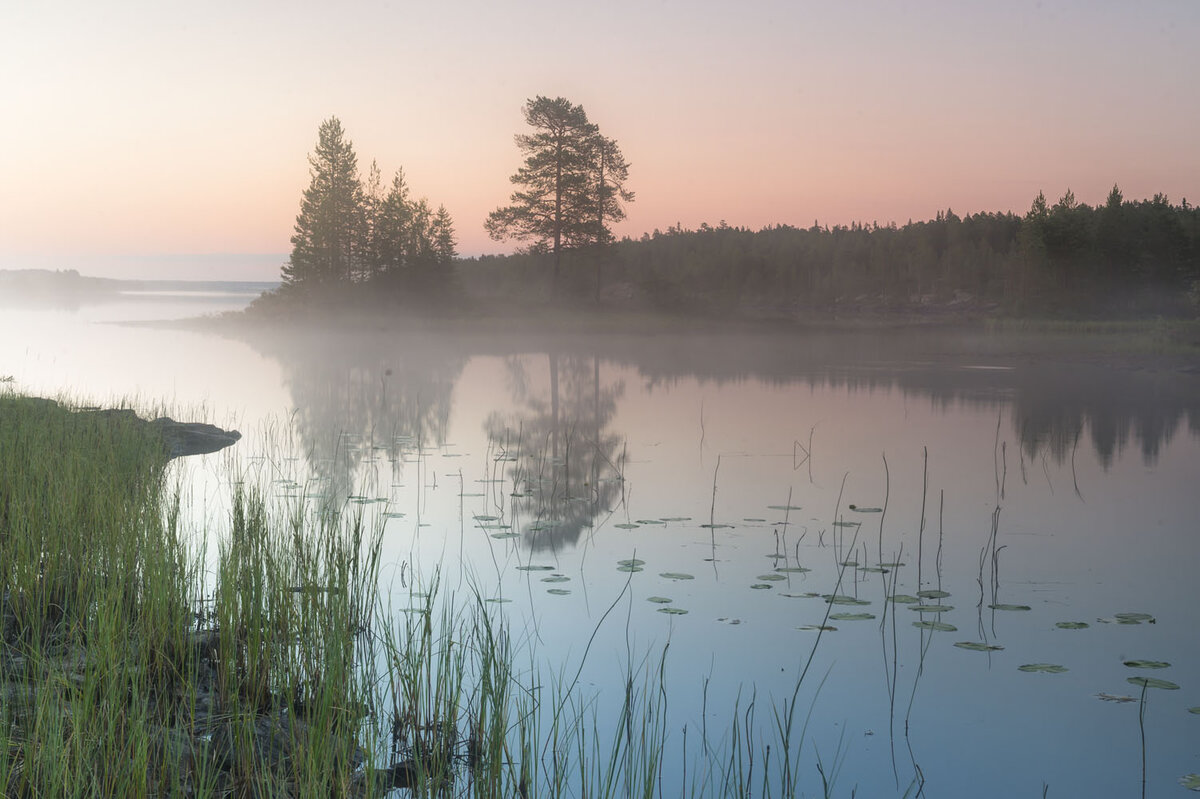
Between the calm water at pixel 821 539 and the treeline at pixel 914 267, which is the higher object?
the treeline at pixel 914 267

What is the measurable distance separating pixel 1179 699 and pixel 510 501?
5.73m

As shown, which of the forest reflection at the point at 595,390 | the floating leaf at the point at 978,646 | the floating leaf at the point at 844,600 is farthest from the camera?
the forest reflection at the point at 595,390

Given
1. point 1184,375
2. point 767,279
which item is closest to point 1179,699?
point 1184,375

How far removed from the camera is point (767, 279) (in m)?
71.1

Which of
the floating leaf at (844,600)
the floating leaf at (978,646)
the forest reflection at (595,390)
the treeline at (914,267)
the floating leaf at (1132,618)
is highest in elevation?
the treeline at (914,267)

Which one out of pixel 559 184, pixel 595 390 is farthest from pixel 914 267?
pixel 595 390

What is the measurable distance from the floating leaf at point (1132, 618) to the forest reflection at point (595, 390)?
388 centimetres

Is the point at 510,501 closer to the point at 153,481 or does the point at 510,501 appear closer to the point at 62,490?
the point at 153,481

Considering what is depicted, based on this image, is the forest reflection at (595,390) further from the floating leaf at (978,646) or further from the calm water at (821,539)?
the floating leaf at (978,646)

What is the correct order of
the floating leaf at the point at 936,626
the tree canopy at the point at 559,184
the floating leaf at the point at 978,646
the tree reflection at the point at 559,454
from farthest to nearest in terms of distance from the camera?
1. the tree canopy at the point at 559,184
2. the tree reflection at the point at 559,454
3. the floating leaf at the point at 936,626
4. the floating leaf at the point at 978,646

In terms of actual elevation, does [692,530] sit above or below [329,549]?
below

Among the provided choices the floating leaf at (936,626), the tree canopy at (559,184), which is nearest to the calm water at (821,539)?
the floating leaf at (936,626)

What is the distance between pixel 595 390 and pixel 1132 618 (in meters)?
15.3

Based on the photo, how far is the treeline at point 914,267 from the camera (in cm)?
5188
